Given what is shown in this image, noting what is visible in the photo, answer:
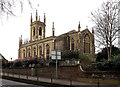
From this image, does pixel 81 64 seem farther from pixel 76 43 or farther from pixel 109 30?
pixel 76 43

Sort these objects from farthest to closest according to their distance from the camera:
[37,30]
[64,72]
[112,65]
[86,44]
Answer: [37,30] → [86,44] → [64,72] → [112,65]

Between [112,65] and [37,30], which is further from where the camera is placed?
[37,30]

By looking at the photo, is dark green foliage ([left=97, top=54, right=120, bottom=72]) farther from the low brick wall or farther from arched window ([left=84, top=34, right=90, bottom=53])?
arched window ([left=84, top=34, right=90, bottom=53])

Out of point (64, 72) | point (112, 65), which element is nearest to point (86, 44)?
point (64, 72)

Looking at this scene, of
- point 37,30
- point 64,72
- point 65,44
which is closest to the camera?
point 64,72

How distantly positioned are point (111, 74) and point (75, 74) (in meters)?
4.91

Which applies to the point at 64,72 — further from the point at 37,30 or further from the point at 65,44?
the point at 37,30

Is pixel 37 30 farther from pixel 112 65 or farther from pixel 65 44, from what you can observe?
pixel 112 65

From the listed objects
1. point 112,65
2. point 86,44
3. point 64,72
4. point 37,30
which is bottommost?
point 64,72

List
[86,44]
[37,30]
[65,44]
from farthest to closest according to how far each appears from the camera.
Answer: [37,30], [65,44], [86,44]

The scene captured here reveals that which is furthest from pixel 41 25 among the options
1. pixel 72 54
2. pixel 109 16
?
pixel 109 16

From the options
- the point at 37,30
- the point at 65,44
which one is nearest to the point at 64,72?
the point at 65,44

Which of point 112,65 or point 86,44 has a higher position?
point 86,44

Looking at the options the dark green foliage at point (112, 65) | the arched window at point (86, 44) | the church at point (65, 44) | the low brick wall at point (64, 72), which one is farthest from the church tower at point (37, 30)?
the dark green foliage at point (112, 65)
